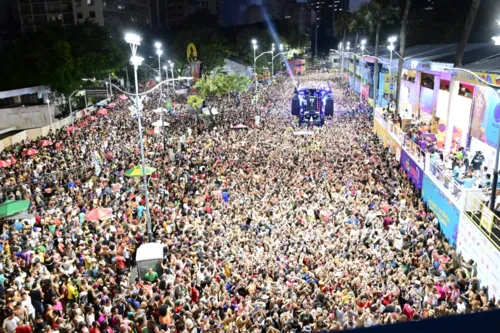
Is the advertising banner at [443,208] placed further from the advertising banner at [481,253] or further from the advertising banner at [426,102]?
the advertising banner at [426,102]

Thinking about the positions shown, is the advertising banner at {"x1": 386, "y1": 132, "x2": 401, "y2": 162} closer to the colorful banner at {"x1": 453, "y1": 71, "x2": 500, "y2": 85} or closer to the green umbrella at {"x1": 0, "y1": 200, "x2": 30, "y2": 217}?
the colorful banner at {"x1": 453, "y1": 71, "x2": 500, "y2": 85}

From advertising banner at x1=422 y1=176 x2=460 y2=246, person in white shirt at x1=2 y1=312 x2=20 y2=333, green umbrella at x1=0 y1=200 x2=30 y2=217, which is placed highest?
green umbrella at x1=0 y1=200 x2=30 y2=217

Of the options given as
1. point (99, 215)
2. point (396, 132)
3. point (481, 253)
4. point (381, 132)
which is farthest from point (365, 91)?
point (99, 215)

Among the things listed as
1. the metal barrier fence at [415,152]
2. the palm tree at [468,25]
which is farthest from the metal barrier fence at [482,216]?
the palm tree at [468,25]

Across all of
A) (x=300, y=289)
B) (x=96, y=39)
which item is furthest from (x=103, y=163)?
(x=96, y=39)

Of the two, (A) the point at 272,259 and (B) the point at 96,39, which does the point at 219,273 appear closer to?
(A) the point at 272,259

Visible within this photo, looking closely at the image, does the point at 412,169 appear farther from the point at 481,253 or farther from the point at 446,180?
the point at 481,253

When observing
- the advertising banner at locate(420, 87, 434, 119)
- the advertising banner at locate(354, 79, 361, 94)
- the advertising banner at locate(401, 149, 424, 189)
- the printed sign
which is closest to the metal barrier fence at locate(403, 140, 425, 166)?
the advertising banner at locate(401, 149, 424, 189)
